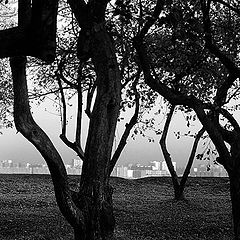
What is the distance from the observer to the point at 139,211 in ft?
42.6

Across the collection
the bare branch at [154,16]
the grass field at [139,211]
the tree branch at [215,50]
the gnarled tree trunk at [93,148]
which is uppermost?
the bare branch at [154,16]

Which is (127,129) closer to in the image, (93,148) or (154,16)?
(154,16)

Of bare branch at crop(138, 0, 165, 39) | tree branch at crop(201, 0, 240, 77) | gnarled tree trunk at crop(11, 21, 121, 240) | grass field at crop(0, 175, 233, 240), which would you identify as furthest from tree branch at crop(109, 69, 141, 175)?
gnarled tree trunk at crop(11, 21, 121, 240)

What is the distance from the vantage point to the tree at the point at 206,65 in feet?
27.1

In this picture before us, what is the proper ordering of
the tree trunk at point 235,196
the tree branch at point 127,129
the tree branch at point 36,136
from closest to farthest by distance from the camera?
1. the tree branch at point 36,136
2. the tree trunk at point 235,196
3. the tree branch at point 127,129

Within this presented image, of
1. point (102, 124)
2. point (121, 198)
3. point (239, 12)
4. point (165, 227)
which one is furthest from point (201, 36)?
point (121, 198)

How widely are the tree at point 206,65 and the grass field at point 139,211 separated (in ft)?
5.81

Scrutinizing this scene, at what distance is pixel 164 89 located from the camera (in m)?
9.07

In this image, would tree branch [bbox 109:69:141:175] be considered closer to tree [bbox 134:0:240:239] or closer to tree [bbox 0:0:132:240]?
tree [bbox 134:0:240:239]

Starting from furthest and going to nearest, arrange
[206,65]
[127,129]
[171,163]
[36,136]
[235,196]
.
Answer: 1. [171,163]
2. [127,129]
3. [206,65]
4. [235,196]
5. [36,136]

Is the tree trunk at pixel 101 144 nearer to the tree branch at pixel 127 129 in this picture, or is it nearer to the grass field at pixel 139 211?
the grass field at pixel 139 211

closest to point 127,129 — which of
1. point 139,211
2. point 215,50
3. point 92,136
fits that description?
point 139,211

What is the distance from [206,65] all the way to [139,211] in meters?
4.48

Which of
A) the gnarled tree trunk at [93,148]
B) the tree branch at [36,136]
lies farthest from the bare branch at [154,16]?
the tree branch at [36,136]
